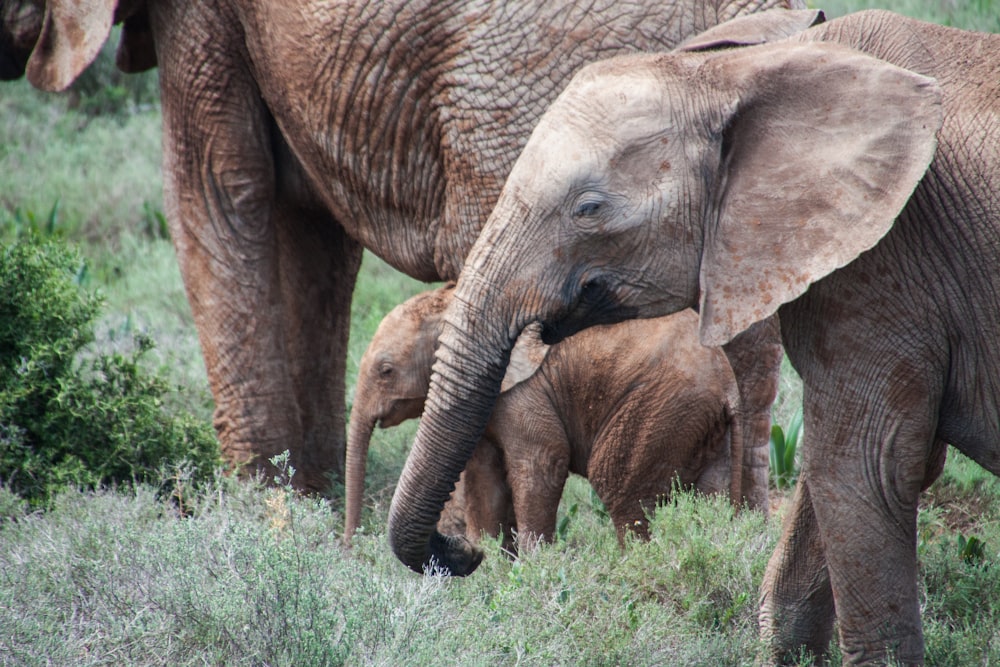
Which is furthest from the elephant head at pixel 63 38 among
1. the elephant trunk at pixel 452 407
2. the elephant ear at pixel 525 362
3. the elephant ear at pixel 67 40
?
the elephant trunk at pixel 452 407

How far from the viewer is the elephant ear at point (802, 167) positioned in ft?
10.5

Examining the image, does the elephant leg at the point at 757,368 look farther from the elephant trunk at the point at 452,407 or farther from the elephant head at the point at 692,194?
the elephant trunk at the point at 452,407

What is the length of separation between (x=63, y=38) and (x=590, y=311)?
10.2ft

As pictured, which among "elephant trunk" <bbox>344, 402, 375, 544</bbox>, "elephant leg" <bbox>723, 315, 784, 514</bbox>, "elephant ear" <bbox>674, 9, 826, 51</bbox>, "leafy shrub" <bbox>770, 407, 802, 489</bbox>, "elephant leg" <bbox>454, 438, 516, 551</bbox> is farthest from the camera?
"leafy shrub" <bbox>770, 407, 802, 489</bbox>

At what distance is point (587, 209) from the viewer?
3.34m

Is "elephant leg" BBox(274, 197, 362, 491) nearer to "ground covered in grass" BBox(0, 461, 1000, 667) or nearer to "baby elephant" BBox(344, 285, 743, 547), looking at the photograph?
"baby elephant" BBox(344, 285, 743, 547)

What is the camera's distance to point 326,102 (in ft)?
Answer: 16.5

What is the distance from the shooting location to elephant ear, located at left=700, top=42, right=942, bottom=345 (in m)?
3.19

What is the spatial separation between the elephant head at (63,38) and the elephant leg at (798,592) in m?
3.26

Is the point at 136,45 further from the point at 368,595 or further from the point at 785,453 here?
the point at 785,453

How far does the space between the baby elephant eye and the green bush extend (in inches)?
107

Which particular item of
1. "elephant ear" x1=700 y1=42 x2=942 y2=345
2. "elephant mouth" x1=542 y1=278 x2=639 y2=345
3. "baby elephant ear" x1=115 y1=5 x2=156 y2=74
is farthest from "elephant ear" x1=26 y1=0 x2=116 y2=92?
"elephant ear" x1=700 y1=42 x2=942 y2=345

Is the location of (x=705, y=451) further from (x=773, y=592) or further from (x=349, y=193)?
(x=349, y=193)

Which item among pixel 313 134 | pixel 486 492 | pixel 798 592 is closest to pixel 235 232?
pixel 313 134
